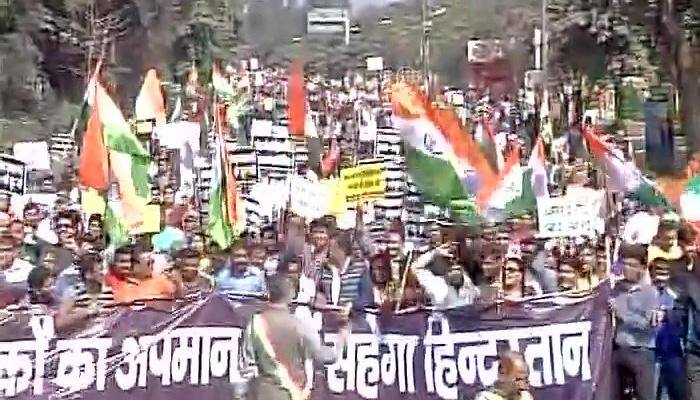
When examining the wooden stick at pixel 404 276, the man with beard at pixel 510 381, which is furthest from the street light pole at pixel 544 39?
the man with beard at pixel 510 381

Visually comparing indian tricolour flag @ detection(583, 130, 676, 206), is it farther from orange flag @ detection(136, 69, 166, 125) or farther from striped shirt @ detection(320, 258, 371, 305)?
orange flag @ detection(136, 69, 166, 125)

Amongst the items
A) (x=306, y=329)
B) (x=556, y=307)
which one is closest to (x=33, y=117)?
(x=306, y=329)

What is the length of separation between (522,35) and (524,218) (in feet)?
3.30

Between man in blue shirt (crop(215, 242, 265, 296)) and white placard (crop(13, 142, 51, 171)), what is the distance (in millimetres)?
1072

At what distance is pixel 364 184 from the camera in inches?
245

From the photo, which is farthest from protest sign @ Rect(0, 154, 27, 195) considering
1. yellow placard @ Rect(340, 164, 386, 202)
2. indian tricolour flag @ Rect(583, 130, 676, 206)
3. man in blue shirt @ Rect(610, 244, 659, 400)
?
man in blue shirt @ Rect(610, 244, 659, 400)

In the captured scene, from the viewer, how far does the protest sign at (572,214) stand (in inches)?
229

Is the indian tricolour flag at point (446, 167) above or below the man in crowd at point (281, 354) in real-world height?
above

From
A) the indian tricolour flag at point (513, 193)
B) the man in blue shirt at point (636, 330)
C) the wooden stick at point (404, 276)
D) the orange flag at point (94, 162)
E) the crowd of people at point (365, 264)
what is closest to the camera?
the man in blue shirt at point (636, 330)

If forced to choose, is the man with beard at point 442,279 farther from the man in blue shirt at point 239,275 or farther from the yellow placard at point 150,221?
the yellow placard at point 150,221

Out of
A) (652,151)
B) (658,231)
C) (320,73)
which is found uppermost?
(320,73)

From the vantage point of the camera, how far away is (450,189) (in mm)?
6195

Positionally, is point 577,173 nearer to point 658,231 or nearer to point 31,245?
point 658,231

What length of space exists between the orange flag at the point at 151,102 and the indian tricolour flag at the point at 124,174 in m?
0.11
